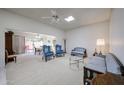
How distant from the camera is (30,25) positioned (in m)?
6.49

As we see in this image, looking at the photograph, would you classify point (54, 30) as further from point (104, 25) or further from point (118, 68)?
point (118, 68)

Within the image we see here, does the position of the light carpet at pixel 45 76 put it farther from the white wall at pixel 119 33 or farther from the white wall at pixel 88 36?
the white wall at pixel 88 36

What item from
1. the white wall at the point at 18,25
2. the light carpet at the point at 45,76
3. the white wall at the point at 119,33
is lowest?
the light carpet at the point at 45,76

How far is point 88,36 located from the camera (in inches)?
333

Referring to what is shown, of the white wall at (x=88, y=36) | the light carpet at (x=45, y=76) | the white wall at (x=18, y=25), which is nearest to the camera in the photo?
the light carpet at (x=45, y=76)

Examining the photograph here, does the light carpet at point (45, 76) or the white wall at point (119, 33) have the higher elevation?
the white wall at point (119, 33)

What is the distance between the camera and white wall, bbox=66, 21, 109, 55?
751cm

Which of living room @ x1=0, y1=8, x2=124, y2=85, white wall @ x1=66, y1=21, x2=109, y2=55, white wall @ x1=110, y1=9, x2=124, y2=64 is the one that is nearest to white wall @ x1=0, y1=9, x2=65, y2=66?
living room @ x1=0, y1=8, x2=124, y2=85

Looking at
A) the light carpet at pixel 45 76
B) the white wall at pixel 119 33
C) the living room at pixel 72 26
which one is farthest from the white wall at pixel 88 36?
the light carpet at pixel 45 76

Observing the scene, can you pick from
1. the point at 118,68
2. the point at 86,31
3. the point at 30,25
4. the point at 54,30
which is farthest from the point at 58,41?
the point at 118,68

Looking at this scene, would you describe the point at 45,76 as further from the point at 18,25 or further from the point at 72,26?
the point at 72,26

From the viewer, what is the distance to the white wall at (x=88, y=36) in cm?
751

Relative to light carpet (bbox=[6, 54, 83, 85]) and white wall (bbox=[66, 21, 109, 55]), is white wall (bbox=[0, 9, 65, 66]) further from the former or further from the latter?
white wall (bbox=[66, 21, 109, 55])

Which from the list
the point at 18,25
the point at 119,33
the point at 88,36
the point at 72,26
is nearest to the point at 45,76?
the point at 119,33
